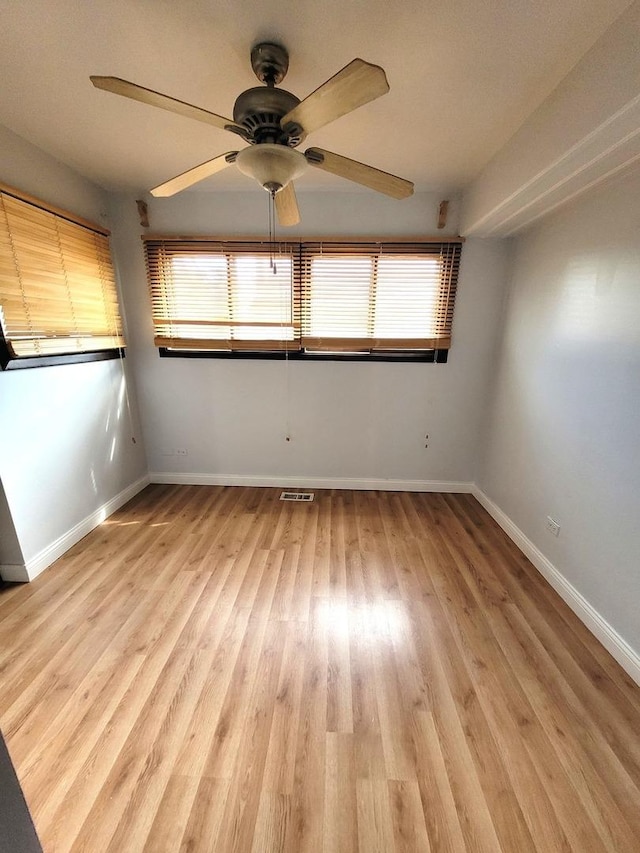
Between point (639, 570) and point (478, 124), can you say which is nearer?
point (639, 570)

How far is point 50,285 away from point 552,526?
11.5ft

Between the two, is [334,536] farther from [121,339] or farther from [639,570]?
[121,339]

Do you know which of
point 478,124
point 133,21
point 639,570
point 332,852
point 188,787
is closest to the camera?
point 332,852

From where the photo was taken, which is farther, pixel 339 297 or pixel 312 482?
pixel 312 482

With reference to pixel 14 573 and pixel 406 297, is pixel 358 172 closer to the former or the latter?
pixel 406 297

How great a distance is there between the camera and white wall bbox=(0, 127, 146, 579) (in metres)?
1.83

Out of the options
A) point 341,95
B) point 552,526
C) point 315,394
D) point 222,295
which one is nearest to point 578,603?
point 552,526

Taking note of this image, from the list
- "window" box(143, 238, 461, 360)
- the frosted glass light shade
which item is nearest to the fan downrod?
the frosted glass light shade

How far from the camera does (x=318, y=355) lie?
2.79m

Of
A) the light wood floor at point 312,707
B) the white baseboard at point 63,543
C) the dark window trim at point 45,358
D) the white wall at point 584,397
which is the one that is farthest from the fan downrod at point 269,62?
the white baseboard at point 63,543

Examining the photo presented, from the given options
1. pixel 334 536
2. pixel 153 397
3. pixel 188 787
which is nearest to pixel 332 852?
pixel 188 787

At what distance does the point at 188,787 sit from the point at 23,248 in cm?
268

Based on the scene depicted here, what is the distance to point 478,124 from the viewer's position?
1.70m

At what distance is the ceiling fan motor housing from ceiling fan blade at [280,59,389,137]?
0.10 meters
